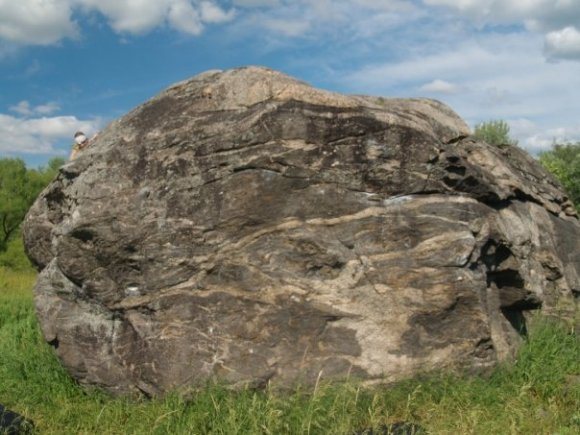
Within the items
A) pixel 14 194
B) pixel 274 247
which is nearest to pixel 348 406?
pixel 274 247

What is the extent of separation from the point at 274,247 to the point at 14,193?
2726 cm

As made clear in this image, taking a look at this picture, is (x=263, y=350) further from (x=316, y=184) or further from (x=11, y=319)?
(x=11, y=319)

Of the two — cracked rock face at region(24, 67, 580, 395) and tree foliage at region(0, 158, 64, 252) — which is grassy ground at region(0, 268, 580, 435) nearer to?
cracked rock face at region(24, 67, 580, 395)

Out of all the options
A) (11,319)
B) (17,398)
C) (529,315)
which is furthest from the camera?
(11,319)

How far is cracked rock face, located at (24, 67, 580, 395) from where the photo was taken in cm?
662

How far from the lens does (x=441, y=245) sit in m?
6.68

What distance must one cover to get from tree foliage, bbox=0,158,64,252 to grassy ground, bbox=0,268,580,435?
24.5m

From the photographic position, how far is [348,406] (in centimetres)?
599

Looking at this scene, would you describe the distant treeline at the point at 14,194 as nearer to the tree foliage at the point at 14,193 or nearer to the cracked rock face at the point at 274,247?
the tree foliage at the point at 14,193

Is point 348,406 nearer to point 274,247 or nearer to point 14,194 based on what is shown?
point 274,247

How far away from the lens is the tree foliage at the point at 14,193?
30.1 metres

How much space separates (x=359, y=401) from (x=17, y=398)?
155 inches

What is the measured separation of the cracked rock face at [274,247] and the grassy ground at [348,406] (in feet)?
0.79

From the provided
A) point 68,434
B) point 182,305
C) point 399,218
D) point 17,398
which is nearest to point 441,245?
point 399,218
